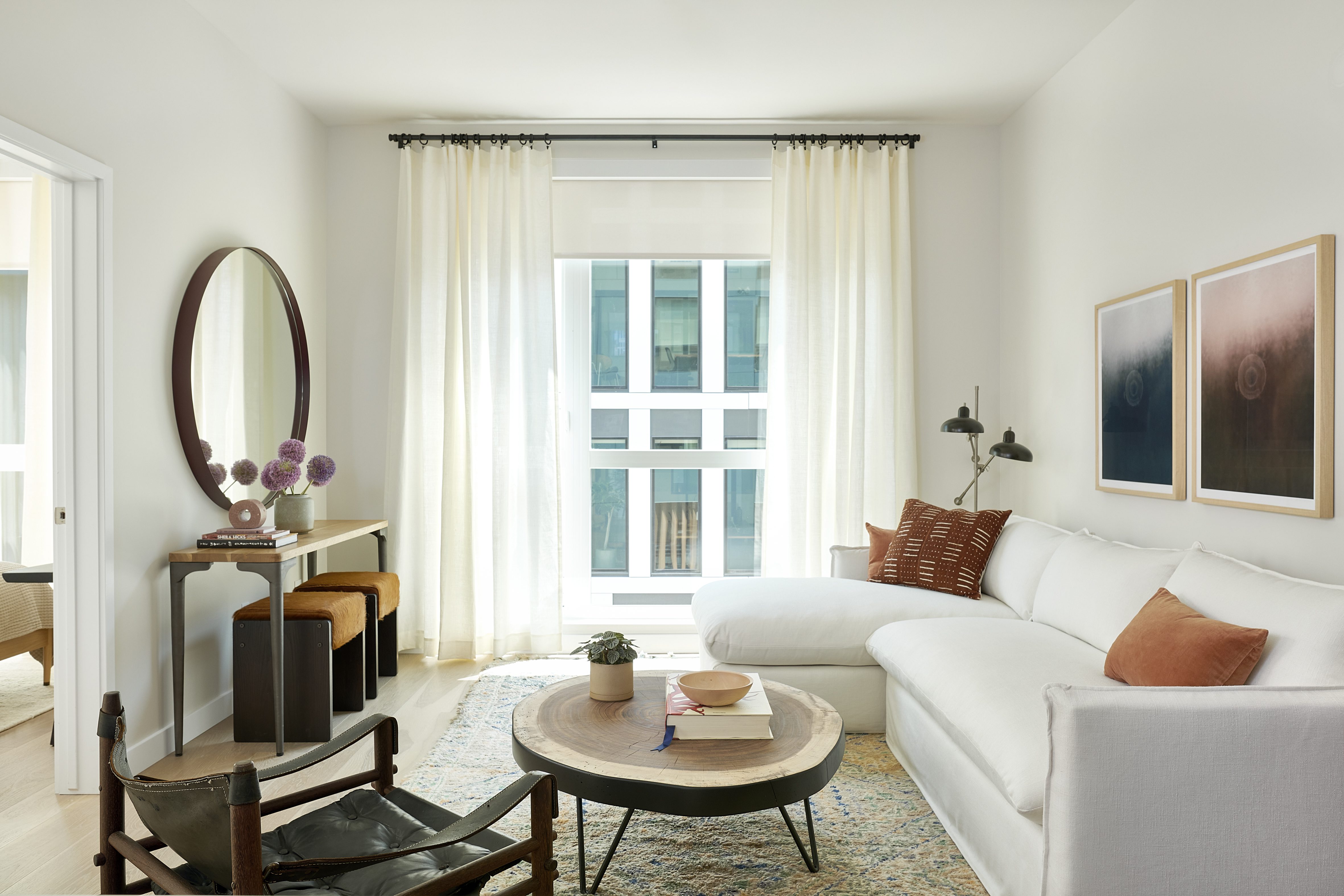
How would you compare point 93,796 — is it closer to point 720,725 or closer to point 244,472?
point 244,472

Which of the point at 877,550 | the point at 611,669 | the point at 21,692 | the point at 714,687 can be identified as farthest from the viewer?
the point at 877,550

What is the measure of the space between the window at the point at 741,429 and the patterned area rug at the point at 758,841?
2.04 m

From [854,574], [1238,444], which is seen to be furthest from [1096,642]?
[854,574]

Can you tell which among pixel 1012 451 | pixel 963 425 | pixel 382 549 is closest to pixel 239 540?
pixel 382 549

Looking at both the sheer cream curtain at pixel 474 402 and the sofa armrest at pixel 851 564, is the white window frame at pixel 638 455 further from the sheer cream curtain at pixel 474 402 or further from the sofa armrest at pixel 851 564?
the sofa armrest at pixel 851 564

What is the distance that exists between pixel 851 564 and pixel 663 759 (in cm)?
209

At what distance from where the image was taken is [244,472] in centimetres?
337

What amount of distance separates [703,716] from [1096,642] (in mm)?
1381

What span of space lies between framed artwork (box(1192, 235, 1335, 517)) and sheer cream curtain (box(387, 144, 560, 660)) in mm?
2903

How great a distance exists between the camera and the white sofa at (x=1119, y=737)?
5.26 feet

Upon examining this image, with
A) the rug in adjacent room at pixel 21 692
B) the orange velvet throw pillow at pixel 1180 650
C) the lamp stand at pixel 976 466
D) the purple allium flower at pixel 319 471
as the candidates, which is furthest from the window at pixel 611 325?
the orange velvet throw pillow at pixel 1180 650

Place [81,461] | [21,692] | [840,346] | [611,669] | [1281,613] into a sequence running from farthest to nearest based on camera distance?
1. [840,346]
2. [21,692]
3. [81,461]
4. [611,669]
5. [1281,613]

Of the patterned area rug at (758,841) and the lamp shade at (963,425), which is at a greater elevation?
the lamp shade at (963,425)

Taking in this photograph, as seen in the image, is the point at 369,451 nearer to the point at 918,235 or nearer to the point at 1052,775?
the point at 918,235
